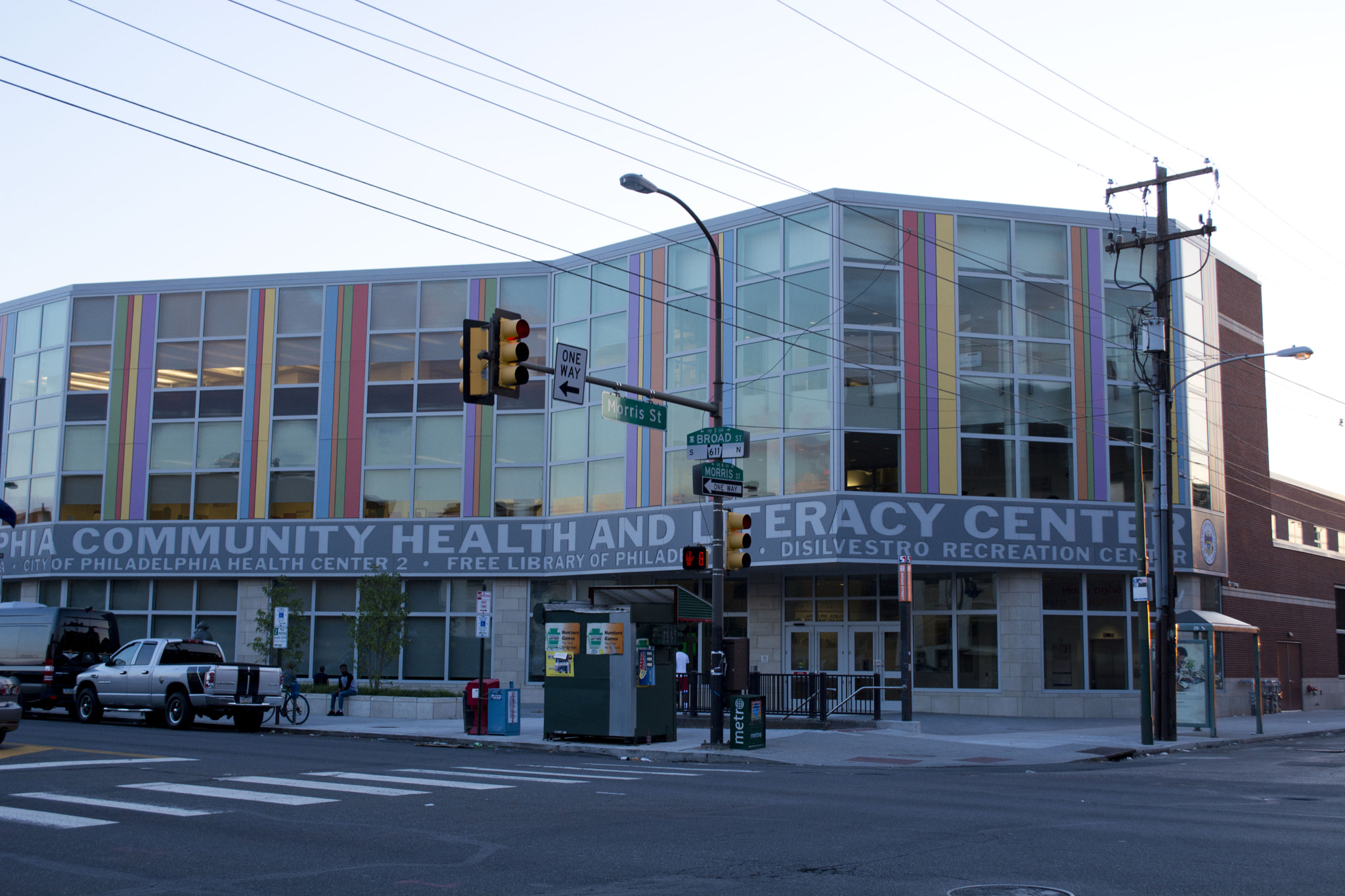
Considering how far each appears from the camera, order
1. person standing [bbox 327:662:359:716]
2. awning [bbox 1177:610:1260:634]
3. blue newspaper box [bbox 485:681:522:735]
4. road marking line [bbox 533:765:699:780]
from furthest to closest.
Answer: person standing [bbox 327:662:359:716], awning [bbox 1177:610:1260:634], blue newspaper box [bbox 485:681:522:735], road marking line [bbox 533:765:699:780]

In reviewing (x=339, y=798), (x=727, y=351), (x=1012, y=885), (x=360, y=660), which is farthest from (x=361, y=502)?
(x=1012, y=885)

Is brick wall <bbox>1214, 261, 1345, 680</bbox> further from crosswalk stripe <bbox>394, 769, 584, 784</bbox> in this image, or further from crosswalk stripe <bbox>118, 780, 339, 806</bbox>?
crosswalk stripe <bbox>118, 780, 339, 806</bbox>

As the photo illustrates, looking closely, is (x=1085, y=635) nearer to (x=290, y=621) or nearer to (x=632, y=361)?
(x=632, y=361)

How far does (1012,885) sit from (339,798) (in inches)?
277

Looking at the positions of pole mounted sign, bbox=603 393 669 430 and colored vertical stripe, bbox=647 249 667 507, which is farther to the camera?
colored vertical stripe, bbox=647 249 667 507

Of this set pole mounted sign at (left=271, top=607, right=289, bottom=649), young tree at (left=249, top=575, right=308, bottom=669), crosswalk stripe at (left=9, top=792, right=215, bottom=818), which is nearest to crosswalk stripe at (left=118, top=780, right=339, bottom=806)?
crosswalk stripe at (left=9, top=792, right=215, bottom=818)

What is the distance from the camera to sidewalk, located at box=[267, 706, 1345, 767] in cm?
1939

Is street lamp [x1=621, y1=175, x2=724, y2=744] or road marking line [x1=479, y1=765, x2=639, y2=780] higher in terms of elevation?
street lamp [x1=621, y1=175, x2=724, y2=744]

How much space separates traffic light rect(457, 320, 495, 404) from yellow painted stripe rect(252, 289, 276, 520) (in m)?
23.7

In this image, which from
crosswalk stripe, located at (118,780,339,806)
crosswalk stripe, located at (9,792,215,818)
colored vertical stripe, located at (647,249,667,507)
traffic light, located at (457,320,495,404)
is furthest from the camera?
colored vertical stripe, located at (647,249,667,507)

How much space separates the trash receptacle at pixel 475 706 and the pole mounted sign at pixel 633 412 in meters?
6.63

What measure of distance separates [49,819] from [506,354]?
7.12 meters

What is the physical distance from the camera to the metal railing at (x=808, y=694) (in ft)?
83.9

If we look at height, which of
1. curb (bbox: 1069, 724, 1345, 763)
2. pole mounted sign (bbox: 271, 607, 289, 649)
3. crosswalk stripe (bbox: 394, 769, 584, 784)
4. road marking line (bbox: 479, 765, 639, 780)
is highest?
pole mounted sign (bbox: 271, 607, 289, 649)
